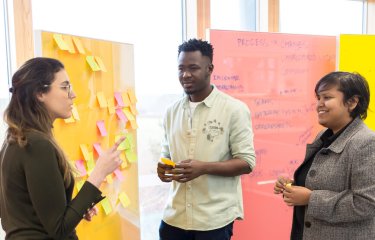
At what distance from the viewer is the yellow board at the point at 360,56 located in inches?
129

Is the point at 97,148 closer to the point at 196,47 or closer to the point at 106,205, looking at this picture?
the point at 106,205

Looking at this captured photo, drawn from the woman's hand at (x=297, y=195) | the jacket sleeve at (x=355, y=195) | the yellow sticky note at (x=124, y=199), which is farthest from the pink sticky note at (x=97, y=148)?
the jacket sleeve at (x=355, y=195)

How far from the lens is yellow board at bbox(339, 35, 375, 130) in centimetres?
329

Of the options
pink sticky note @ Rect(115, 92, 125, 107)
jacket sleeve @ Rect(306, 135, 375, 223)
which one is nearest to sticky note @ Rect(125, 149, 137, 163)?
pink sticky note @ Rect(115, 92, 125, 107)

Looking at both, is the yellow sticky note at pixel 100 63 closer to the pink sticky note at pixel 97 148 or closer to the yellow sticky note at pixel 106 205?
the pink sticky note at pixel 97 148

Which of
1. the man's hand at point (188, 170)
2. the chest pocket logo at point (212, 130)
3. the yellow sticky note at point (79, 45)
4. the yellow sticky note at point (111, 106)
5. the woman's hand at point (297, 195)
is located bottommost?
the woman's hand at point (297, 195)

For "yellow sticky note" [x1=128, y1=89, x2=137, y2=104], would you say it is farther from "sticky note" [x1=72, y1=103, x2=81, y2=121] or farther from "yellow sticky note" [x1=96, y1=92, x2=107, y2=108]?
"sticky note" [x1=72, y1=103, x2=81, y2=121]

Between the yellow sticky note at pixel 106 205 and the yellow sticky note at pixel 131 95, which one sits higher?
the yellow sticky note at pixel 131 95

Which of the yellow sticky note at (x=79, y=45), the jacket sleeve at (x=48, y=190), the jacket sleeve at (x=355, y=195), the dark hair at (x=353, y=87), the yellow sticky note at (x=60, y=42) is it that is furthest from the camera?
the yellow sticky note at (x=79, y=45)

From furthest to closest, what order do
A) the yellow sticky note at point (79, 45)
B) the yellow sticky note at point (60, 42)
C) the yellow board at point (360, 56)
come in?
the yellow board at point (360, 56)
the yellow sticky note at point (79, 45)
the yellow sticky note at point (60, 42)

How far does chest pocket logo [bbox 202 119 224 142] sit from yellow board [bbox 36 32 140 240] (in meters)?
0.52

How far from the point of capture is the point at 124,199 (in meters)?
2.24

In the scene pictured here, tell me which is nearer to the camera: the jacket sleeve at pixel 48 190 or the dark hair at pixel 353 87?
the jacket sleeve at pixel 48 190

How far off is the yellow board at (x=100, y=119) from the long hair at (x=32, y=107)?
43 centimetres
